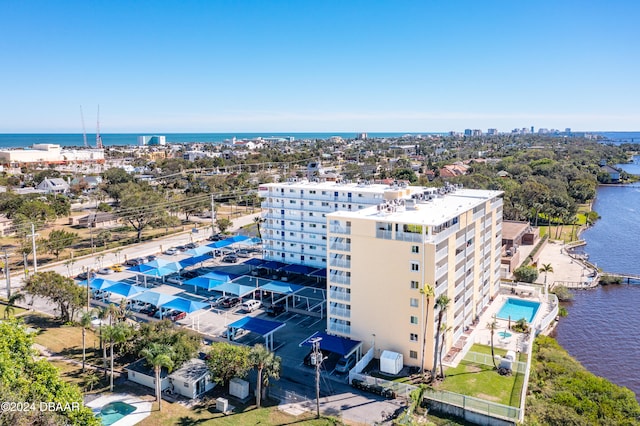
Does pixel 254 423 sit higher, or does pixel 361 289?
pixel 361 289

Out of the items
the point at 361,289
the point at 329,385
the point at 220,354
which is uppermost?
the point at 361,289

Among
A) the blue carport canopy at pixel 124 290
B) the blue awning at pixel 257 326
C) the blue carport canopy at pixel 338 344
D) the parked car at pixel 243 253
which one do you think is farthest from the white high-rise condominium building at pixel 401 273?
the parked car at pixel 243 253

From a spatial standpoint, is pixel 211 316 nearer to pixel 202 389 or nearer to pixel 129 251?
pixel 202 389

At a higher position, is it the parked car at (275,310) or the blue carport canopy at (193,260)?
the blue carport canopy at (193,260)

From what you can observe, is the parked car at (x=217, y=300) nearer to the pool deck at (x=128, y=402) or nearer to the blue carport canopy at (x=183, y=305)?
the blue carport canopy at (x=183, y=305)

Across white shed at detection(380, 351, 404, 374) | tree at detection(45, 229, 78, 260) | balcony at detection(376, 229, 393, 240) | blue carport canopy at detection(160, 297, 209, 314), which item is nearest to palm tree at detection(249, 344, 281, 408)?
white shed at detection(380, 351, 404, 374)

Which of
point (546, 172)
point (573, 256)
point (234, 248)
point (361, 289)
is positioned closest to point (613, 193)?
point (546, 172)

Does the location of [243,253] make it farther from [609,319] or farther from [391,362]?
[609,319]
